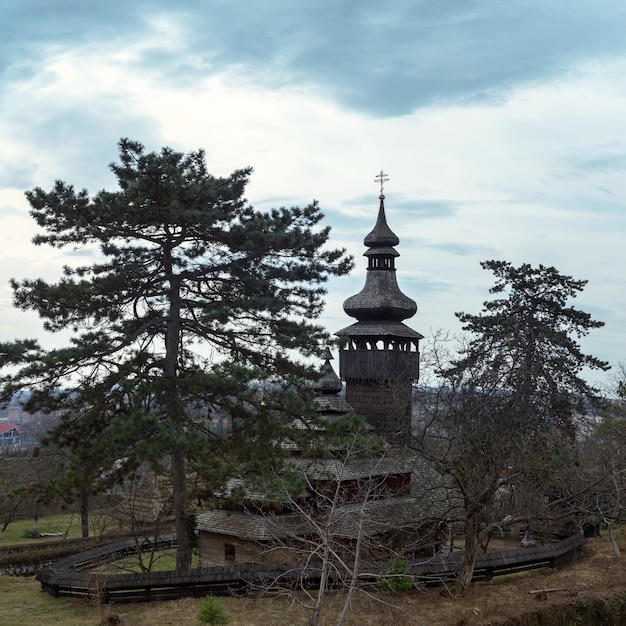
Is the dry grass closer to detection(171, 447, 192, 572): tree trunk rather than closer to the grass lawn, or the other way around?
detection(171, 447, 192, 572): tree trunk

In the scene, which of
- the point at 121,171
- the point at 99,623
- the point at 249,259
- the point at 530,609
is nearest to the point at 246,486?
the point at 99,623

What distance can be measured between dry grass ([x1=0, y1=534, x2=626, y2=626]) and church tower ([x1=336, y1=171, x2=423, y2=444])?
13.5m

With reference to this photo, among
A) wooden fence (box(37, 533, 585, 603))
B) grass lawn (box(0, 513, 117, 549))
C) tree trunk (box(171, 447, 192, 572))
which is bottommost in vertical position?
grass lawn (box(0, 513, 117, 549))

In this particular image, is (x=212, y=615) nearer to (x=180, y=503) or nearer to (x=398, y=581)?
(x=180, y=503)

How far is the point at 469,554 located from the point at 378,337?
17198 mm

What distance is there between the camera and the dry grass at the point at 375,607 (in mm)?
17172

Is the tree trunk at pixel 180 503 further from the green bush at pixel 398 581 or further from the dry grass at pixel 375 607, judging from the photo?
the green bush at pixel 398 581

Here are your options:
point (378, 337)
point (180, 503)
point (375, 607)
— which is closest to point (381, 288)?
point (378, 337)

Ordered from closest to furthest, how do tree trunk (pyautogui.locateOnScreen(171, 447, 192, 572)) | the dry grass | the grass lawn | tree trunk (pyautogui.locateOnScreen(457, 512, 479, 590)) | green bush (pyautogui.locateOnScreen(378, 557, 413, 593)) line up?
the dry grass, green bush (pyautogui.locateOnScreen(378, 557, 413, 593)), tree trunk (pyautogui.locateOnScreen(171, 447, 192, 572)), tree trunk (pyautogui.locateOnScreen(457, 512, 479, 590)), the grass lawn

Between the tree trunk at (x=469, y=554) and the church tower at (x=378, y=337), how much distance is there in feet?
45.2

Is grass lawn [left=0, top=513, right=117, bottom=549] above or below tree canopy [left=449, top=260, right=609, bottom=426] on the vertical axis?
below

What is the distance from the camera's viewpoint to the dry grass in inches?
676

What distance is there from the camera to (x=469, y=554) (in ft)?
66.4

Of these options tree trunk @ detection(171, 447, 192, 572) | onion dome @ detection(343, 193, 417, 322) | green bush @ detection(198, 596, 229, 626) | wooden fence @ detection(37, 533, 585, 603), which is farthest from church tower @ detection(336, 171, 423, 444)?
green bush @ detection(198, 596, 229, 626)
